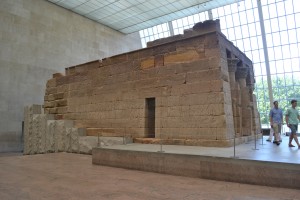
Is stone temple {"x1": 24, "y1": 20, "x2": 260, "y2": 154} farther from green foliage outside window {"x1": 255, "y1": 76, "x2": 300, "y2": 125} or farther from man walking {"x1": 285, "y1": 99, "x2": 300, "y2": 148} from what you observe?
green foliage outside window {"x1": 255, "y1": 76, "x2": 300, "y2": 125}

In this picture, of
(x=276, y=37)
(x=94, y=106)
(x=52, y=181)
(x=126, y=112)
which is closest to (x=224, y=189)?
(x=52, y=181)

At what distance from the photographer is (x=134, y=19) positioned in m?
19.8

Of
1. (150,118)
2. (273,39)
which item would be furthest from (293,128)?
(273,39)

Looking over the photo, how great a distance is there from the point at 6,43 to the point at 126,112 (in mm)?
9332

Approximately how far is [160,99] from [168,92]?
1.11ft

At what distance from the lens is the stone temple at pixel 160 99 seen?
7074 mm

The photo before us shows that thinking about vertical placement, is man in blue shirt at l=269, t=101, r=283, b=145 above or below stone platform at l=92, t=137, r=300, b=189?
above

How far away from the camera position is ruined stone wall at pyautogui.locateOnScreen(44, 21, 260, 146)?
6996 millimetres

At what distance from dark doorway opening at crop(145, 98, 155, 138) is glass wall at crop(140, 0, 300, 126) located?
1397cm

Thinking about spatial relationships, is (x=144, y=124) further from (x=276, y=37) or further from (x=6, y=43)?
(x=276, y=37)

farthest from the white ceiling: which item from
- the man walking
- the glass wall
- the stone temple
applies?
the man walking

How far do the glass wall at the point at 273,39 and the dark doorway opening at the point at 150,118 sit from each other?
14.0 m

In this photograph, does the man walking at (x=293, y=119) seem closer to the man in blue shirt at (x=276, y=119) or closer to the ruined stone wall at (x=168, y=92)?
the man in blue shirt at (x=276, y=119)

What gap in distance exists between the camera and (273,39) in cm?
1977
